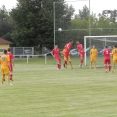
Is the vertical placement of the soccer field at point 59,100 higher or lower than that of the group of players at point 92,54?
lower

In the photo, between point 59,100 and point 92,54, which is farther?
point 92,54

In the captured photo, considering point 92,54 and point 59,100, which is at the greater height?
point 92,54

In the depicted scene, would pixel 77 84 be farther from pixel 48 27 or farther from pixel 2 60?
pixel 48 27

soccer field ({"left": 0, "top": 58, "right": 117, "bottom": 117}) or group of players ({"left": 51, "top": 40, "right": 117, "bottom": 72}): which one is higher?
group of players ({"left": 51, "top": 40, "right": 117, "bottom": 72})

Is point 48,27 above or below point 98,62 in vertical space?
above

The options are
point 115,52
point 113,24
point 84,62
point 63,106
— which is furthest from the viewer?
point 113,24

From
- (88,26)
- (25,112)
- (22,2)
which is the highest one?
(22,2)

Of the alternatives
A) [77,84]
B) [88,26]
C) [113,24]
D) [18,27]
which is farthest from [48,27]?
[77,84]

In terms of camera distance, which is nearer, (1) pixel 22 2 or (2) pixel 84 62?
(2) pixel 84 62

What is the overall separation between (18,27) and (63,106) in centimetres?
6031

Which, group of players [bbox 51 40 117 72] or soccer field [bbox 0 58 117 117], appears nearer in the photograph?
soccer field [bbox 0 58 117 117]

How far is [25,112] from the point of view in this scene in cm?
1372

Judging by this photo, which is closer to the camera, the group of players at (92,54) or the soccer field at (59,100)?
the soccer field at (59,100)

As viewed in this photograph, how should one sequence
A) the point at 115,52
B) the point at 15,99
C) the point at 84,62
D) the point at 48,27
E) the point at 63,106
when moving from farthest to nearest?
1. the point at 48,27
2. the point at 84,62
3. the point at 115,52
4. the point at 15,99
5. the point at 63,106
